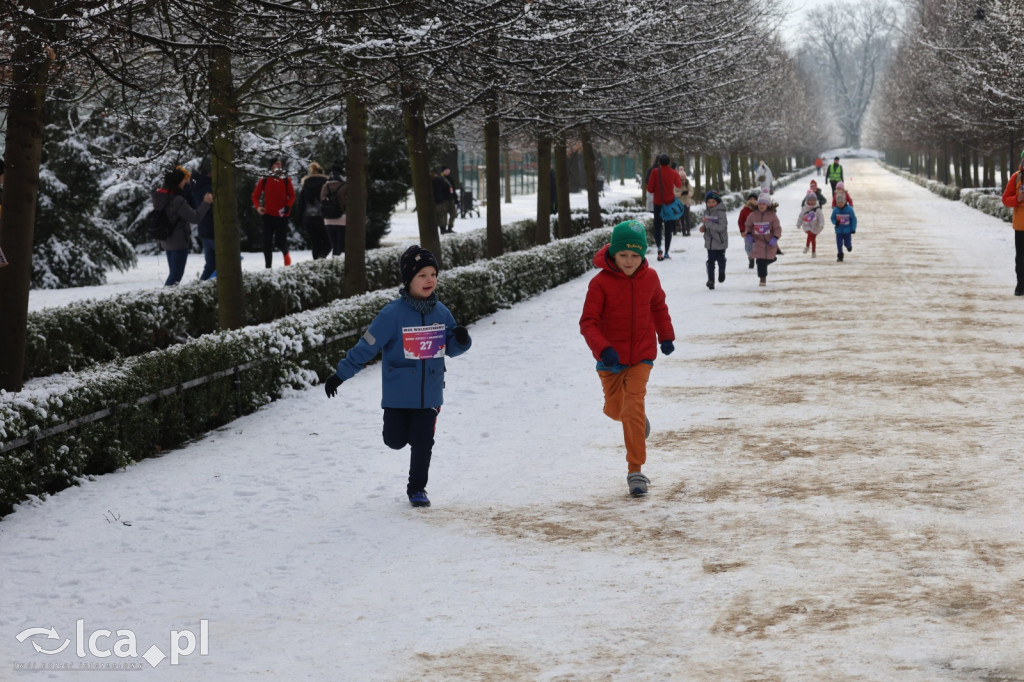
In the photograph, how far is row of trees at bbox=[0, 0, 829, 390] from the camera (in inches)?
344

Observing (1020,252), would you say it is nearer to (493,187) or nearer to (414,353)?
(493,187)

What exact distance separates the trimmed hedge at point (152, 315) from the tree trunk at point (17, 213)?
2.68 metres

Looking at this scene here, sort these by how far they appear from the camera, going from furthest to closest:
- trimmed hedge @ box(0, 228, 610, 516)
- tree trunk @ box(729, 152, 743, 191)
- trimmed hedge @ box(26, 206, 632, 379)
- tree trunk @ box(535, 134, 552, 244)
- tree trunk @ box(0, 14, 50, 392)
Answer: tree trunk @ box(729, 152, 743, 191)
tree trunk @ box(535, 134, 552, 244)
trimmed hedge @ box(26, 206, 632, 379)
tree trunk @ box(0, 14, 50, 392)
trimmed hedge @ box(0, 228, 610, 516)

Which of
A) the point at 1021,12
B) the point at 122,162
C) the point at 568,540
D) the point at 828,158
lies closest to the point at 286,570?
the point at 568,540

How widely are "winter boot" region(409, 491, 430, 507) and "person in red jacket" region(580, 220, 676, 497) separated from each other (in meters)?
1.14

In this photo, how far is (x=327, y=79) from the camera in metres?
16.7

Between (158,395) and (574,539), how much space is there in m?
3.51

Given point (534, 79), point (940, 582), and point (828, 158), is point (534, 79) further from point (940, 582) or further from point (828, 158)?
point (828, 158)

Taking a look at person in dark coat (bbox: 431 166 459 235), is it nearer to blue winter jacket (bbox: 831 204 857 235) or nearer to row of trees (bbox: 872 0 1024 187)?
blue winter jacket (bbox: 831 204 857 235)

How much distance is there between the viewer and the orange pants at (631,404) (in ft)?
23.8

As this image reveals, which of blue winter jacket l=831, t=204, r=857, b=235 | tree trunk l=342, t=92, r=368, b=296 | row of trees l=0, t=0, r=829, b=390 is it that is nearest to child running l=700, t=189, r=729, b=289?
row of trees l=0, t=0, r=829, b=390

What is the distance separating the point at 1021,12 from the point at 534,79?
39.6 feet

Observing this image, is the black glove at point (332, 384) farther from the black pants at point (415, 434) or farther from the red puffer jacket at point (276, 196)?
the red puffer jacket at point (276, 196)

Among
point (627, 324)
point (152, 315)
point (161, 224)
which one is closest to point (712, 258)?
point (161, 224)
